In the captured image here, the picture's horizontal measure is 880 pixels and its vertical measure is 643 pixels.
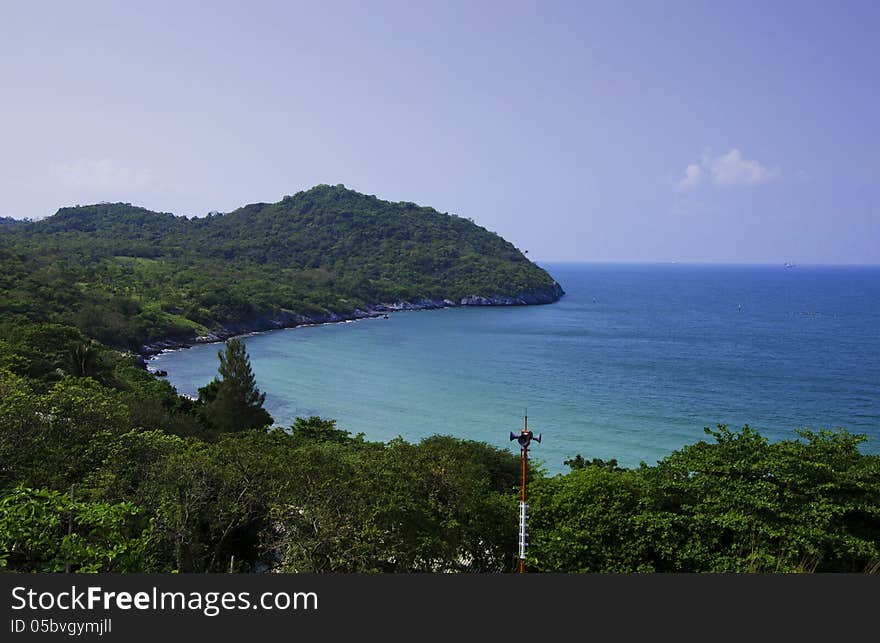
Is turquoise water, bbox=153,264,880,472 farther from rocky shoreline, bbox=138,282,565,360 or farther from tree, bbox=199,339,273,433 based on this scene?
tree, bbox=199,339,273,433

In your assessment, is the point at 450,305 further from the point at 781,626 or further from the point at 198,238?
the point at 781,626

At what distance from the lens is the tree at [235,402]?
1179 inches

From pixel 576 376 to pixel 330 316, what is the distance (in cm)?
5114

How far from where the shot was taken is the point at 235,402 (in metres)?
30.4

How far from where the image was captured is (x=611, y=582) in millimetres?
5953

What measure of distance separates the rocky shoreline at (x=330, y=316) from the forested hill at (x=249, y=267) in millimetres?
319

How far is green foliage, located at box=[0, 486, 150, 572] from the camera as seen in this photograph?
7801mm

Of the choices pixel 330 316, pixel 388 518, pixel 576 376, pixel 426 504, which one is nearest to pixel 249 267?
pixel 330 316

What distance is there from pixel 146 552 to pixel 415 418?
98.9ft

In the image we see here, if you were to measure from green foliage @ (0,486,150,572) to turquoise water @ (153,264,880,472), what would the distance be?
79.9 ft

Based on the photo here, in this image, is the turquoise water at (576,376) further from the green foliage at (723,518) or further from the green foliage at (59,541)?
the green foliage at (59,541)

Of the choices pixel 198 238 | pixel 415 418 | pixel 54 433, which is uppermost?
pixel 198 238

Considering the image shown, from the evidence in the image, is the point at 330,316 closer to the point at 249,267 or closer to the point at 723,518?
the point at 249,267

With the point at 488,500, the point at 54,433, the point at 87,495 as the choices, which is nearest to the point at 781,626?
the point at 488,500
